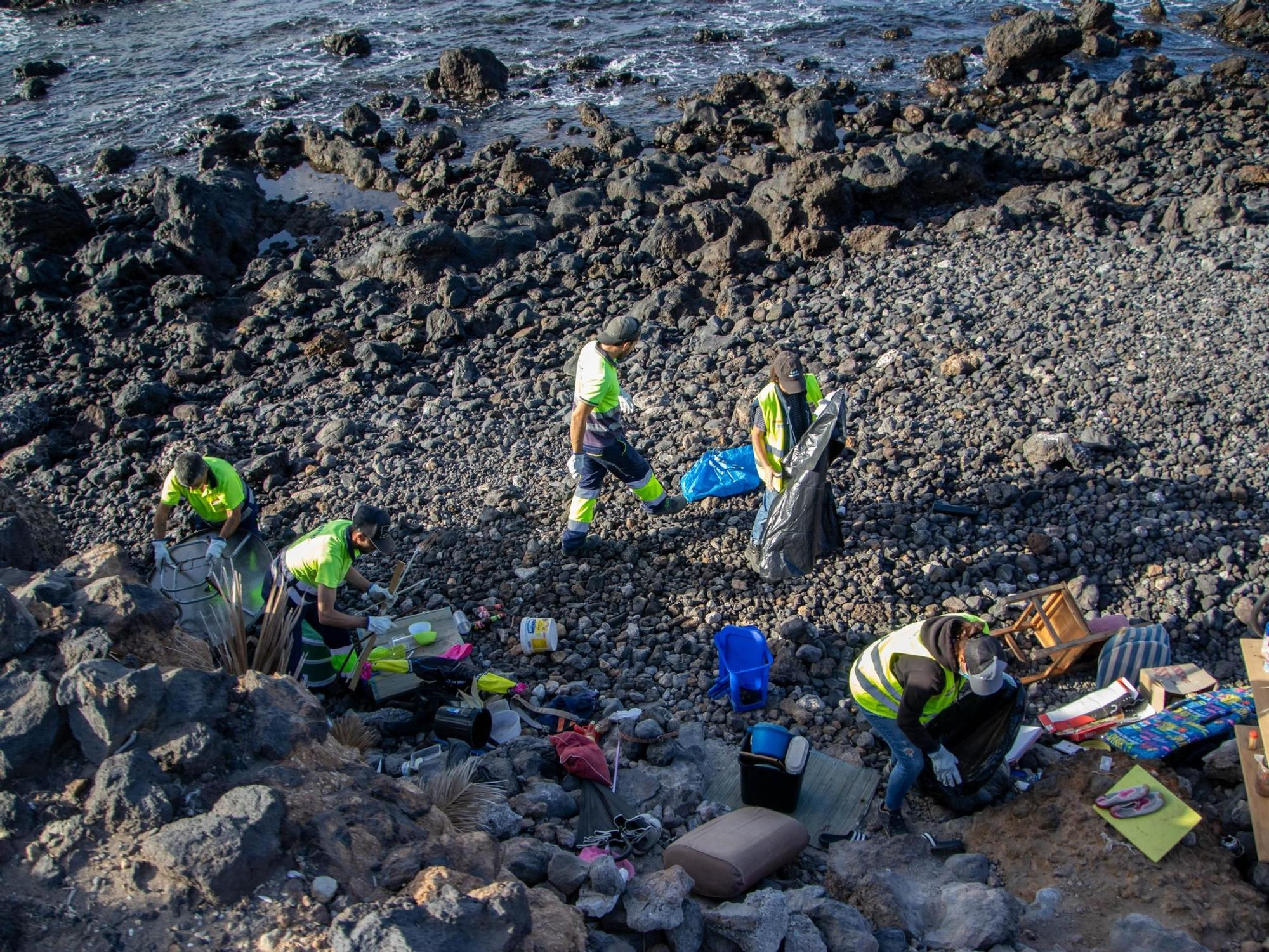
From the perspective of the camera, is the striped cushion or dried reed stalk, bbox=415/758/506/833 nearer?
dried reed stalk, bbox=415/758/506/833

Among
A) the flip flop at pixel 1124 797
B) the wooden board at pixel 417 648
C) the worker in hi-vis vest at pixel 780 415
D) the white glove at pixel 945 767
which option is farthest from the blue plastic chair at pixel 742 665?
the flip flop at pixel 1124 797

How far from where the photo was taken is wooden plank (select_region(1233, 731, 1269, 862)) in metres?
4.20

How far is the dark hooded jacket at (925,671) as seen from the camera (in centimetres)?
418

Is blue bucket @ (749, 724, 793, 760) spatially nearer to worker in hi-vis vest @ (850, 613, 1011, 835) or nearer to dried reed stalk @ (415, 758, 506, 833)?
worker in hi-vis vest @ (850, 613, 1011, 835)

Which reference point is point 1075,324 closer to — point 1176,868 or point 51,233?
point 1176,868

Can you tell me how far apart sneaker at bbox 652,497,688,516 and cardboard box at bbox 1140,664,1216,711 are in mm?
3107

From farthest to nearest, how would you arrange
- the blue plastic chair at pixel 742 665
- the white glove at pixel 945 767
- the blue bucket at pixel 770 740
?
the blue plastic chair at pixel 742 665 → the blue bucket at pixel 770 740 → the white glove at pixel 945 767

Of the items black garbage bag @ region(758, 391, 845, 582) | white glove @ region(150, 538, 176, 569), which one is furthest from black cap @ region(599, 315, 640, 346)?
white glove @ region(150, 538, 176, 569)

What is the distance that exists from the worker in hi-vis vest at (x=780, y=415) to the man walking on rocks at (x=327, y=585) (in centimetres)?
237

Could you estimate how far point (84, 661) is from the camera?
13.0 ft

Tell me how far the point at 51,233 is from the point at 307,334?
490 cm

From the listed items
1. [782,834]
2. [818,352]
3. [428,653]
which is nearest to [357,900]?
[782,834]

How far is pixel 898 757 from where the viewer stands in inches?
181

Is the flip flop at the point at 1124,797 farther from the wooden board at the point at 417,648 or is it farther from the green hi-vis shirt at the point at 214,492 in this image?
the green hi-vis shirt at the point at 214,492
